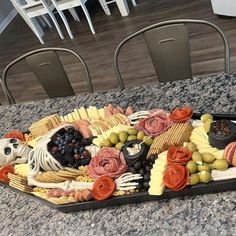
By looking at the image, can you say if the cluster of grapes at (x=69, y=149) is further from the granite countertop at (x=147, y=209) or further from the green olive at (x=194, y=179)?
the green olive at (x=194, y=179)

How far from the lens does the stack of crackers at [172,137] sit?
3.14ft

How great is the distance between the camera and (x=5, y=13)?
5.51 meters

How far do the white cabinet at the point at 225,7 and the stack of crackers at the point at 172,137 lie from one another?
2.26 metres

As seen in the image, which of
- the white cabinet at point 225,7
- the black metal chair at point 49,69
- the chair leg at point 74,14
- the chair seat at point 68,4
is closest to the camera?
the black metal chair at point 49,69

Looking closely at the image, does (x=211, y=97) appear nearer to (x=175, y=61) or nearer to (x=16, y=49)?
(x=175, y=61)

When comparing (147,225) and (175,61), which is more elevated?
(147,225)

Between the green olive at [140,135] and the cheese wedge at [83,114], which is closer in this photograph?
the green olive at [140,135]

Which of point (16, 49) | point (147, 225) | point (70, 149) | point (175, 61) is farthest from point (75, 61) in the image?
point (147, 225)

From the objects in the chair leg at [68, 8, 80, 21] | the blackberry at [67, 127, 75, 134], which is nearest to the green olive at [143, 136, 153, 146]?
the blackberry at [67, 127, 75, 134]

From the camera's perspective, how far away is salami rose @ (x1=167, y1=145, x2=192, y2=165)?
0.89 metres

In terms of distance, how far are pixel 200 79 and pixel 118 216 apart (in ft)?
2.05

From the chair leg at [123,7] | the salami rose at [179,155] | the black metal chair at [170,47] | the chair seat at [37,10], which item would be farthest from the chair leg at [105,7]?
the salami rose at [179,155]

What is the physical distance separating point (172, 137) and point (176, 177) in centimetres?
15

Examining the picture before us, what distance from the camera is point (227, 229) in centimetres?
80
